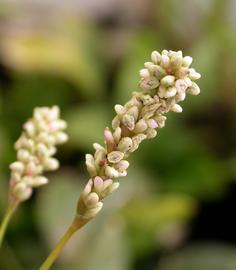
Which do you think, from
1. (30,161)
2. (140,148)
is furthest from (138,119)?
(140,148)

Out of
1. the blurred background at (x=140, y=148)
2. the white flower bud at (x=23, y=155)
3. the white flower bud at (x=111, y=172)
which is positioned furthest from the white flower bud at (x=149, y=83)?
the blurred background at (x=140, y=148)

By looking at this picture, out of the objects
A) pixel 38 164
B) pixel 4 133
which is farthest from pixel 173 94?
pixel 4 133

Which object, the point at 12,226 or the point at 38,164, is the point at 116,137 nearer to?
the point at 38,164

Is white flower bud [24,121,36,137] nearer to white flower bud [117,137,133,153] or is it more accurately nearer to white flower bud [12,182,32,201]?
white flower bud [12,182,32,201]

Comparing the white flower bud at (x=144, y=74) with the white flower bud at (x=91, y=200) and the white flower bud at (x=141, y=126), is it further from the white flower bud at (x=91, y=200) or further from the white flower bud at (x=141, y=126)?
the white flower bud at (x=91, y=200)

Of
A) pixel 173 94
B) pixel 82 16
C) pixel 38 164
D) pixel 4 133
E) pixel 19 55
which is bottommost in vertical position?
pixel 173 94

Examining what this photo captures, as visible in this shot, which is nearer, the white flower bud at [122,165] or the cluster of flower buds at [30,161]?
the white flower bud at [122,165]
